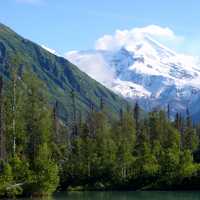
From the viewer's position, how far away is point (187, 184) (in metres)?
103

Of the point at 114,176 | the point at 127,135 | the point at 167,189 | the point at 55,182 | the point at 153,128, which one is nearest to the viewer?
the point at 55,182

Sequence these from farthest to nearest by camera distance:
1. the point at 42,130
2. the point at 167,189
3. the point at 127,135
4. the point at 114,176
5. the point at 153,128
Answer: the point at 153,128 < the point at 127,135 < the point at 114,176 < the point at 167,189 < the point at 42,130

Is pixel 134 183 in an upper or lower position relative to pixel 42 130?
lower

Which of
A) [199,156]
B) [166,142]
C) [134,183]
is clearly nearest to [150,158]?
[134,183]

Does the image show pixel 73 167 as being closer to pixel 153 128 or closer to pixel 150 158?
pixel 150 158

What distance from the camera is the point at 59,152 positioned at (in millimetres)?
114500

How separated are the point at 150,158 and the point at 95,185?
40.0ft

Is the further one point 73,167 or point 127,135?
point 127,135

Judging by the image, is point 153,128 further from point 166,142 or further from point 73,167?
point 73,167

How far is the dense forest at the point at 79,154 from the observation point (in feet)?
273

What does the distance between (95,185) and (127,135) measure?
2361 centimetres

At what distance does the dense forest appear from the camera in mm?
83062

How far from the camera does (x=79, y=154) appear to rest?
4483 inches

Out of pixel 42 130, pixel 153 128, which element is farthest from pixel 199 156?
pixel 42 130
